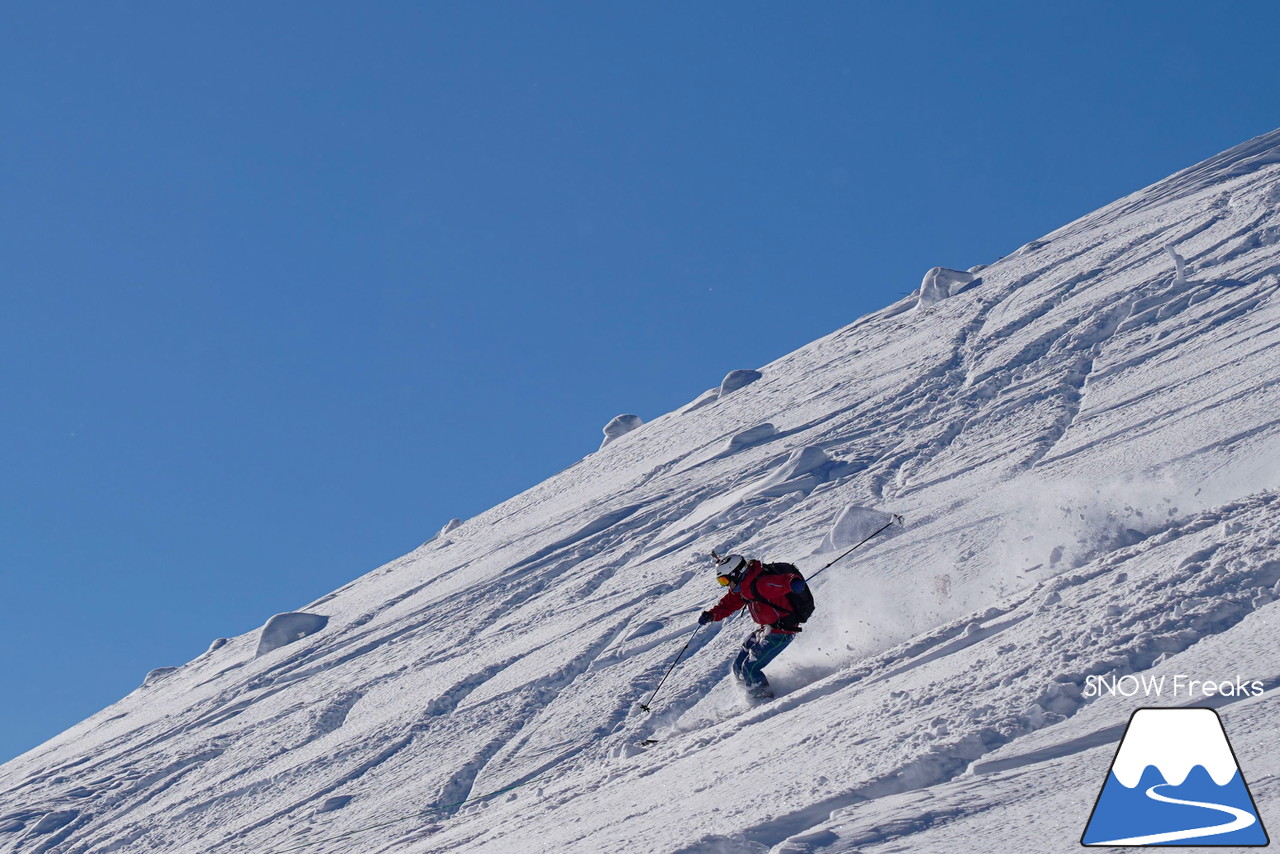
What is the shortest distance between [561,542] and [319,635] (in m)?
3.94

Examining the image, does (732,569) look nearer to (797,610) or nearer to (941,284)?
(797,610)

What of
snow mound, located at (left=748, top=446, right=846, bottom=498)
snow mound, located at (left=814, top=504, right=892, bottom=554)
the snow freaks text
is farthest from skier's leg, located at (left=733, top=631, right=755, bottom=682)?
snow mound, located at (left=748, top=446, right=846, bottom=498)

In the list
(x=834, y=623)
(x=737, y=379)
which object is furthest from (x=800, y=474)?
(x=737, y=379)

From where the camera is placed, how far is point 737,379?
2553 centimetres

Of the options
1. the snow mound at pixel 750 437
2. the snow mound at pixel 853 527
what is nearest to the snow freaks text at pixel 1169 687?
the snow mound at pixel 853 527

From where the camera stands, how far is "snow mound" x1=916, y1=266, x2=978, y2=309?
2472 cm

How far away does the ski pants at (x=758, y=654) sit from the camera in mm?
9203

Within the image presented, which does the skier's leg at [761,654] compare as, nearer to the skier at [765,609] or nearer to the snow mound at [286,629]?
the skier at [765,609]

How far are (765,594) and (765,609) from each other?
11 cm

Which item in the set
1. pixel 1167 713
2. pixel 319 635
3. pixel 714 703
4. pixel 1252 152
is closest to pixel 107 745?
pixel 319 635

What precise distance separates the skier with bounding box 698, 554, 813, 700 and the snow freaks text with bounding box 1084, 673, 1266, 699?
3.22 m

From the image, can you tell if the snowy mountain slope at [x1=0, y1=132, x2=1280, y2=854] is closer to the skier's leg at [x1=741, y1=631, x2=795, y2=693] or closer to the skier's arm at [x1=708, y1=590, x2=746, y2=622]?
the skier's leg at [x1=741, y1=631, x2=795, y2=693]

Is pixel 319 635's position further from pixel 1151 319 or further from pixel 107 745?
pixel 1151 319

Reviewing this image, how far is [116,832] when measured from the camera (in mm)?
11828
